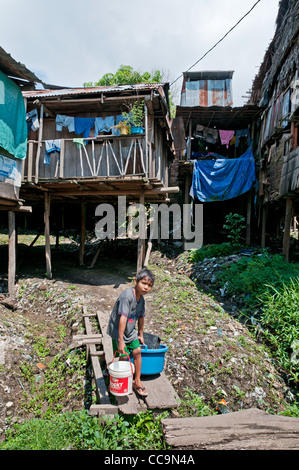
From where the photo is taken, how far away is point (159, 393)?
143 inches

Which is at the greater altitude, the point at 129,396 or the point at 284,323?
the point at 284,323

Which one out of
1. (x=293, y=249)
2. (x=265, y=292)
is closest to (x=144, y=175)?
(x=265, y=292)

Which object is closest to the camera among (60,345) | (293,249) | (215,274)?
(60,345)

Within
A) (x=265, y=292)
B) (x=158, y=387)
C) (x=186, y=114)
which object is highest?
(x=186, y=114)

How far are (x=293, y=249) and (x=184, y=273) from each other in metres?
5.12

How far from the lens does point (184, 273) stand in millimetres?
10484

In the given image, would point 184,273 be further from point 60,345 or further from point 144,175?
point 60,345

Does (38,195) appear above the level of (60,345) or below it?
above

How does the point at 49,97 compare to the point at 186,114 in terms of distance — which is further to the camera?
the point at 186,114

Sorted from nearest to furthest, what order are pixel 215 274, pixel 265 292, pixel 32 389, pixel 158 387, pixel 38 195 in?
pixel 158 387 < pixel 32 389 < pixel 265 292 < pixel 215 274 < pixel 38 195

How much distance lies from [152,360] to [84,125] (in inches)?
316

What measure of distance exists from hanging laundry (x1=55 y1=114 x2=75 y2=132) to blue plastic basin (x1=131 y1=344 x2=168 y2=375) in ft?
26.3

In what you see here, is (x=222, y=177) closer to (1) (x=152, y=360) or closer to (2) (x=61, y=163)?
(2) (x=61, y=163)

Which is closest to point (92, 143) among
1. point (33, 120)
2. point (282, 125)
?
point (33, 120)
